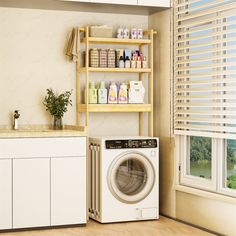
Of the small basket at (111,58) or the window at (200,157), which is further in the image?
the small basket at (111,58)

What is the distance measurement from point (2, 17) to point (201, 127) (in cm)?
240

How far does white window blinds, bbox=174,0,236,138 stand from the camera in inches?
203

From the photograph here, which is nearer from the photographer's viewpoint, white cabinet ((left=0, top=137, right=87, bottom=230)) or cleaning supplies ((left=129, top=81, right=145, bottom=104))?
white cabinet ((left=0, top=137, right=87, bottom=230))

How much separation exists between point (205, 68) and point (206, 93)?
0.26 meters

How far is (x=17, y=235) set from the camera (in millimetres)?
5387

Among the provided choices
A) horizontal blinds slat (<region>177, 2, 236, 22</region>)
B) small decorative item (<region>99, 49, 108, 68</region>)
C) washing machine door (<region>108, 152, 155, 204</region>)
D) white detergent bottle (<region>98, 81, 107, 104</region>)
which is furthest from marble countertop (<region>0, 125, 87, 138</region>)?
horizontal blinds slat (<region>177, 2, 236, 22</region>)

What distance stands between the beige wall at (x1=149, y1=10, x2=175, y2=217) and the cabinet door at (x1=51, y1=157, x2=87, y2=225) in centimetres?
99

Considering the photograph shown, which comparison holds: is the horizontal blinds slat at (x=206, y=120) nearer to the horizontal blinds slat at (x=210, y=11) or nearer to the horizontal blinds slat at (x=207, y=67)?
the horizontal blinds slat at (x=207, y=67)

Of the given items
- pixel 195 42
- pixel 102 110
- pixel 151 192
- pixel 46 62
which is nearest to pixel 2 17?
pixel 46 62

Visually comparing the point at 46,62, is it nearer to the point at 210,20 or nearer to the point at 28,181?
the point at 28,181

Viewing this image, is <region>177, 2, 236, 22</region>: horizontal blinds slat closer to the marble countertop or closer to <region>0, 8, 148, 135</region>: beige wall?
<region>0, 8, 148, 135</region>: beige wall

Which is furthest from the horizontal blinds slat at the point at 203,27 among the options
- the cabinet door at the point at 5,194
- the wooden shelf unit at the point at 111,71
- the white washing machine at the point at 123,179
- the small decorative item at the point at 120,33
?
the cabinet door at the point at 5,194

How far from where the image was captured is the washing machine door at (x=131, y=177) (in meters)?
5.85

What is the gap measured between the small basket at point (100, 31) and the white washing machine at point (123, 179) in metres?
1.12
